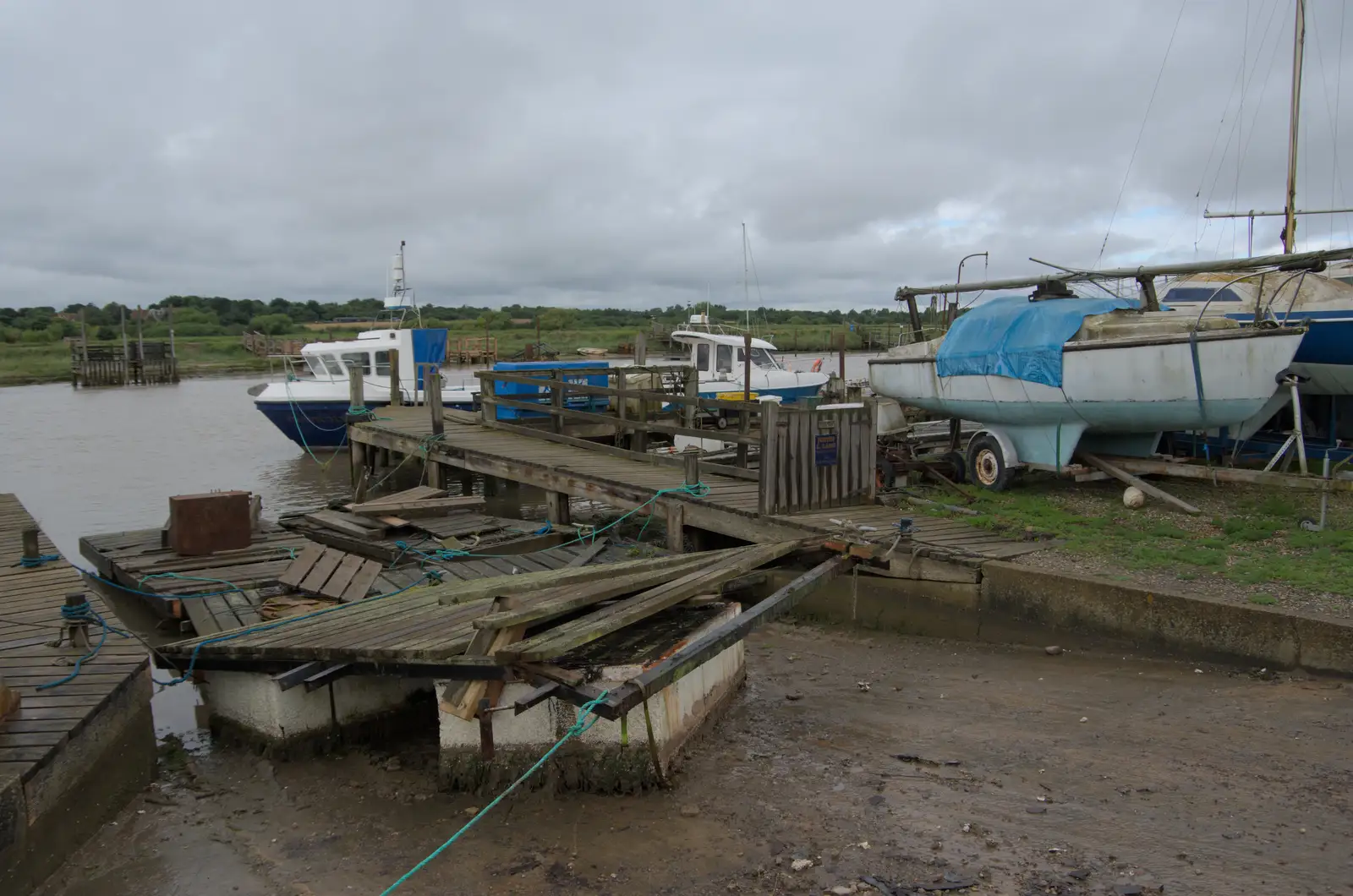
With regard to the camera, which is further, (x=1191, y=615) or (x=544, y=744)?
(x=1191, y=615)

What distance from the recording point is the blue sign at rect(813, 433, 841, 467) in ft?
30.2

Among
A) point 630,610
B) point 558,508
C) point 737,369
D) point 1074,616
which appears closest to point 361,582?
point 558,508

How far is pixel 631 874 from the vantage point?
454 cm

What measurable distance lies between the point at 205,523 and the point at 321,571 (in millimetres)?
2166

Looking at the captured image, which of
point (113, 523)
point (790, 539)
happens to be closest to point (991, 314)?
point (790, 539)

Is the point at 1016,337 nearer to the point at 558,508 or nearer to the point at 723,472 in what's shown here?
the point at 723,472

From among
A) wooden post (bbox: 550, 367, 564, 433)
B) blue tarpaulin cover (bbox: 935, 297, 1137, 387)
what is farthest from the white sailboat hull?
wooden post (bbox: 550, 367, 564, 433)

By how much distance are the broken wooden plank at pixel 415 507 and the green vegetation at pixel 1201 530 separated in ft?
18.7

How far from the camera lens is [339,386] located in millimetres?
23812

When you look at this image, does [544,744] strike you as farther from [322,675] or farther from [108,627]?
[108,627]

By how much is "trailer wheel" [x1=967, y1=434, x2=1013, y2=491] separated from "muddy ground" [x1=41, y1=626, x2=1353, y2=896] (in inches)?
162

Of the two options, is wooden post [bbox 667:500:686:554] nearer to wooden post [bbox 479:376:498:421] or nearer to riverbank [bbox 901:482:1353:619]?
riverbank [bbox 901:482:1353:619]

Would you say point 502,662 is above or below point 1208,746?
above

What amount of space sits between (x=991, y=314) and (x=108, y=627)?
30.3 ft
